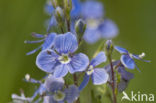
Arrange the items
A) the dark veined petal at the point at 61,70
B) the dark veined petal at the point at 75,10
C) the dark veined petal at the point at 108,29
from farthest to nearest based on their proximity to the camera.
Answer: the dark veined petal at the point at 108,29, the dark veined petal at the point at 75,10, the dark veined petal at the point at 61,70

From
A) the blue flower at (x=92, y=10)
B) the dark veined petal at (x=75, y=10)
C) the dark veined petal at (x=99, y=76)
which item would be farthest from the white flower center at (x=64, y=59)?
the blue flower at (x=92, y=10)

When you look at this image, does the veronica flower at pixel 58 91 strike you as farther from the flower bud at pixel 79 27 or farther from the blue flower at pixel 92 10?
the blue flower at pixel 92 10

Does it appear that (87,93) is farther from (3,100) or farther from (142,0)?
(142,0)

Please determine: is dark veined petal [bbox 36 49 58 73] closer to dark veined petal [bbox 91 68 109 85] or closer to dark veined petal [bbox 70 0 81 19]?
dark veined petal [bbox 91 68 109 85]

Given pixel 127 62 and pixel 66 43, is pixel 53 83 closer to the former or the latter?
pixel 66 43

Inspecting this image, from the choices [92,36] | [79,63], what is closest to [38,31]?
[92,36]

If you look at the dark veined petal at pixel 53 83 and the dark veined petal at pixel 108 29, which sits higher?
the dark veined petal at pixel 53 83
